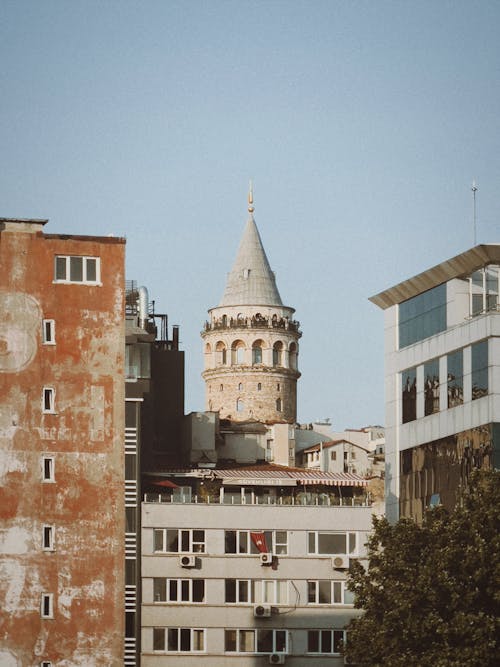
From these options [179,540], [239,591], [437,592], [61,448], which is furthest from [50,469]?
[437,592]

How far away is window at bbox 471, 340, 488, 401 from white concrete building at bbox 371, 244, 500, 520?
4 centimetres

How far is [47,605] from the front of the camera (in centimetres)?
10769

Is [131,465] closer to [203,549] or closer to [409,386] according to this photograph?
[203,549]

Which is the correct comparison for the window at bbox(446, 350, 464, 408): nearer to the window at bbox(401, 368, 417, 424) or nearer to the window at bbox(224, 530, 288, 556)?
the window at bbox(401, 368, 417, 424)

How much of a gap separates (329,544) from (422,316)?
1395 cm

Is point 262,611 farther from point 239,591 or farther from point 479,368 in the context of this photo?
point 479,368

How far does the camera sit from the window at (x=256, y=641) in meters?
108

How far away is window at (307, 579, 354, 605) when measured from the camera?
359 ft

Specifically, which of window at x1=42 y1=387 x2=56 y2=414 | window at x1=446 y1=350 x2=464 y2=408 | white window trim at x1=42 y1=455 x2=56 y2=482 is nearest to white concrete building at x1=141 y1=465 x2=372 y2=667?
white window trim at x1=42 y1=455 x2=56 y2=482

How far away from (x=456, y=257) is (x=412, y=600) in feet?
75.9

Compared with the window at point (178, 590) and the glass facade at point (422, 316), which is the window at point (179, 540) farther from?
the glass facade at point (422, 316)

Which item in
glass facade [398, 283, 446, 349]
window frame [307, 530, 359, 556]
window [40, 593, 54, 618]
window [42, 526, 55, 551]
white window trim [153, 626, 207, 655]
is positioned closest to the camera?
glass facade [398, 283, 446, 349]

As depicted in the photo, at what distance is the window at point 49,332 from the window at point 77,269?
219 cm

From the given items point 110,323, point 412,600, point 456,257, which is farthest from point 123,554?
point 412,600
